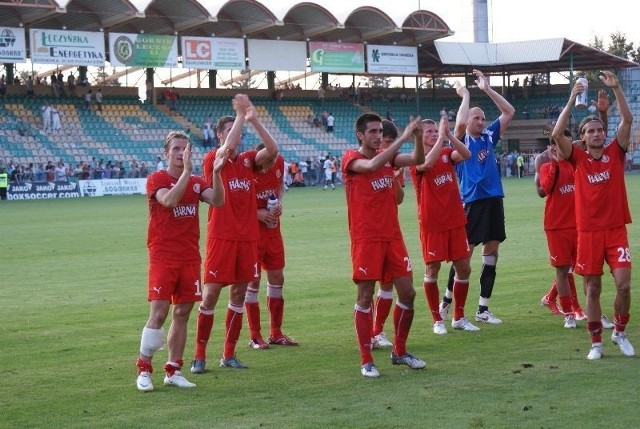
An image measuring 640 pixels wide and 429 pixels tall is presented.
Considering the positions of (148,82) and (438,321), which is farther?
(148,82)

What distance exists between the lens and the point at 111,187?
163 ft

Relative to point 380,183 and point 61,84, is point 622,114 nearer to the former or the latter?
point 380,183

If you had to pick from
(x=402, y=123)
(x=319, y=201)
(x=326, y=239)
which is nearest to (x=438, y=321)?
(x=326, y=239)

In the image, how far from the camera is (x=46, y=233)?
2614 cm

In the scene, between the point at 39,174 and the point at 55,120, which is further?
the point at 55,120

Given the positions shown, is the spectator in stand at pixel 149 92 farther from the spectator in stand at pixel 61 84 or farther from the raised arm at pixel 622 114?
the raised arm at pixel 622 114

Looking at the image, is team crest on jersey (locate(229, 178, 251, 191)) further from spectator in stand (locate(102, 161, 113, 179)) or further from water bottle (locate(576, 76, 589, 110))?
spectator in stand (locate(102, 161, 113, 179))

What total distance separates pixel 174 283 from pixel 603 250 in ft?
12.1

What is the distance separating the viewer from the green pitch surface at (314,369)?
298 inches

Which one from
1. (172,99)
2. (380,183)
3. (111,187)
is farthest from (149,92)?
(380,183)

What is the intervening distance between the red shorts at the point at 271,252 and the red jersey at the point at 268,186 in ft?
0.21

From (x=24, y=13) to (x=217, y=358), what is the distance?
42.4 m

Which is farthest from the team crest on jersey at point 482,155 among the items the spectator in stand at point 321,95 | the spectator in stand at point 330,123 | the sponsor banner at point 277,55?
the spectator in stand at point 321,95

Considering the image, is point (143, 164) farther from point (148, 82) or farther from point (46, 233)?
point (46, 233)
